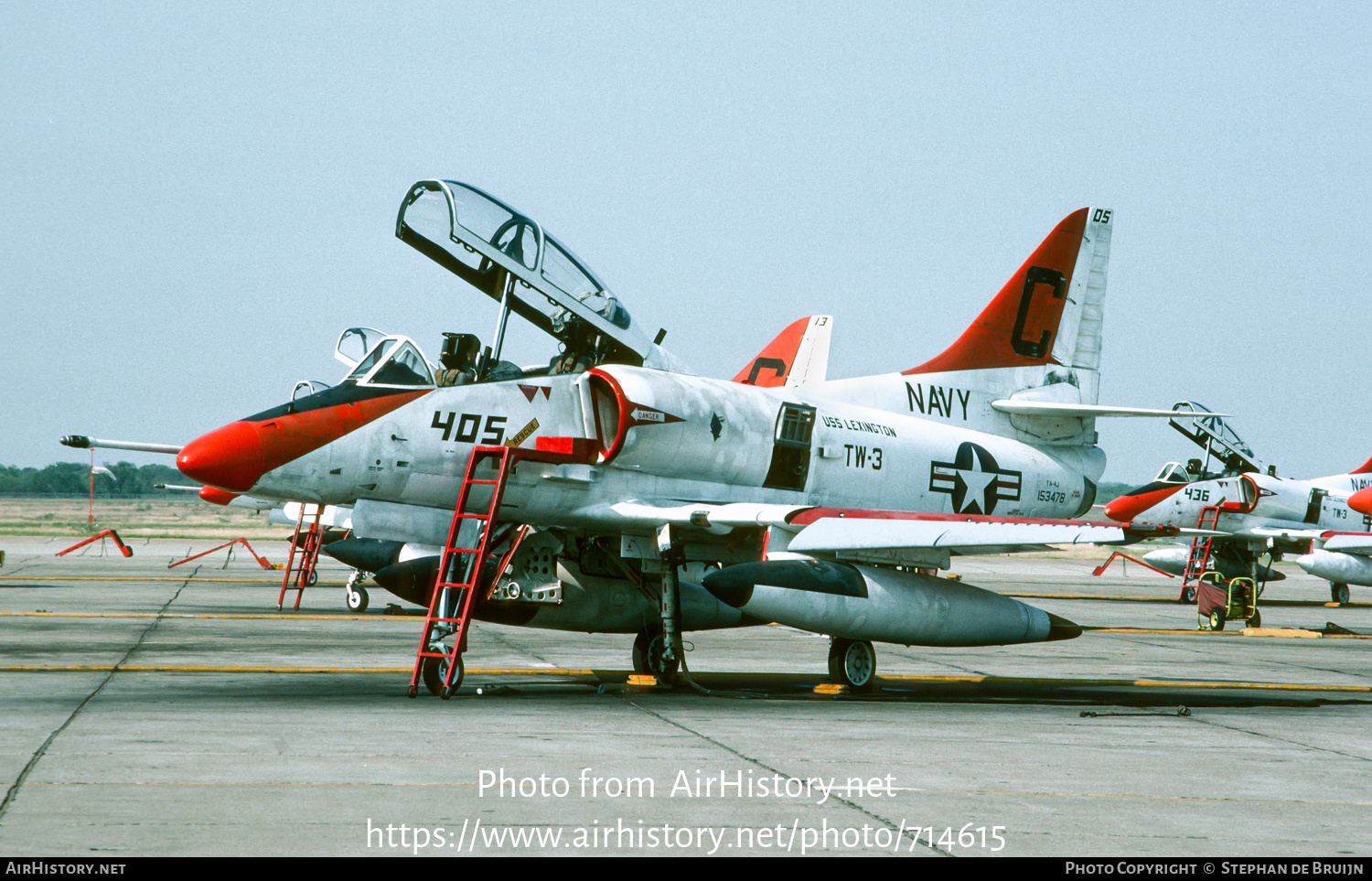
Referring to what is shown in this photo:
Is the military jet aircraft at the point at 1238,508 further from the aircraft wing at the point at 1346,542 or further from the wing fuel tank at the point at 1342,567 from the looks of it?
the aircraft wing at the point at 1346,542

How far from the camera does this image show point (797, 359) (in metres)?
22.5

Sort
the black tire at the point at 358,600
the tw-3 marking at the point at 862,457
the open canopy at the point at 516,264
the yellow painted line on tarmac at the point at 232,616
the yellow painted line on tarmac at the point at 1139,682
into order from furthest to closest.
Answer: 1. the black tire at the point at 358,600
2. the yellow painted line on tarmac at the point at 232,616
3. the yellow painted line on tarmac at the point at 1139,682
4. the tw-3 marking at the point at 862,457
5. the open canopy at the point at 516,264

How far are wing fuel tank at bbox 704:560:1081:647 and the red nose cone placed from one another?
4039 millimetres

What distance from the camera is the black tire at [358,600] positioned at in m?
21.5

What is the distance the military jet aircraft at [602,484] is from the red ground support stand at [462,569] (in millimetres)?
25

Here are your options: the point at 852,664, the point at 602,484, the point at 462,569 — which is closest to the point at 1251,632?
the point at 852,664

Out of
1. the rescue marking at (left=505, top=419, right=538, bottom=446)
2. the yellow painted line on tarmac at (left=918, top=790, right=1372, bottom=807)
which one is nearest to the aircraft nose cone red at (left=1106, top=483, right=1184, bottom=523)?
the rescue marking at (left=505, top=419, right=538, bottom=446)

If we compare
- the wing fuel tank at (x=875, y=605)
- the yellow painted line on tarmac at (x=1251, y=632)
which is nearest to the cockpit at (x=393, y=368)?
the wing fuel tank at (x=875, y=605)

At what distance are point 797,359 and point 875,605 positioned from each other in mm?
11459

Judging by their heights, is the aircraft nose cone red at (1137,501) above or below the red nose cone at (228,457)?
Answer: above

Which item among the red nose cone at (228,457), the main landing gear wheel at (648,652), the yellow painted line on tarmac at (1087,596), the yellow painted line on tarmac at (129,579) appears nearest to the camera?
the red nose cone at (228,457)

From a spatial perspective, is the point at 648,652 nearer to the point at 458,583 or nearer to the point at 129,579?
the point at 458,583

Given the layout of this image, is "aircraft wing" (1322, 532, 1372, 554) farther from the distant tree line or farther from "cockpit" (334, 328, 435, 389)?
the distant tree line

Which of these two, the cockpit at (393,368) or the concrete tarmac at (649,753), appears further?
the cockpit at (393,368)
